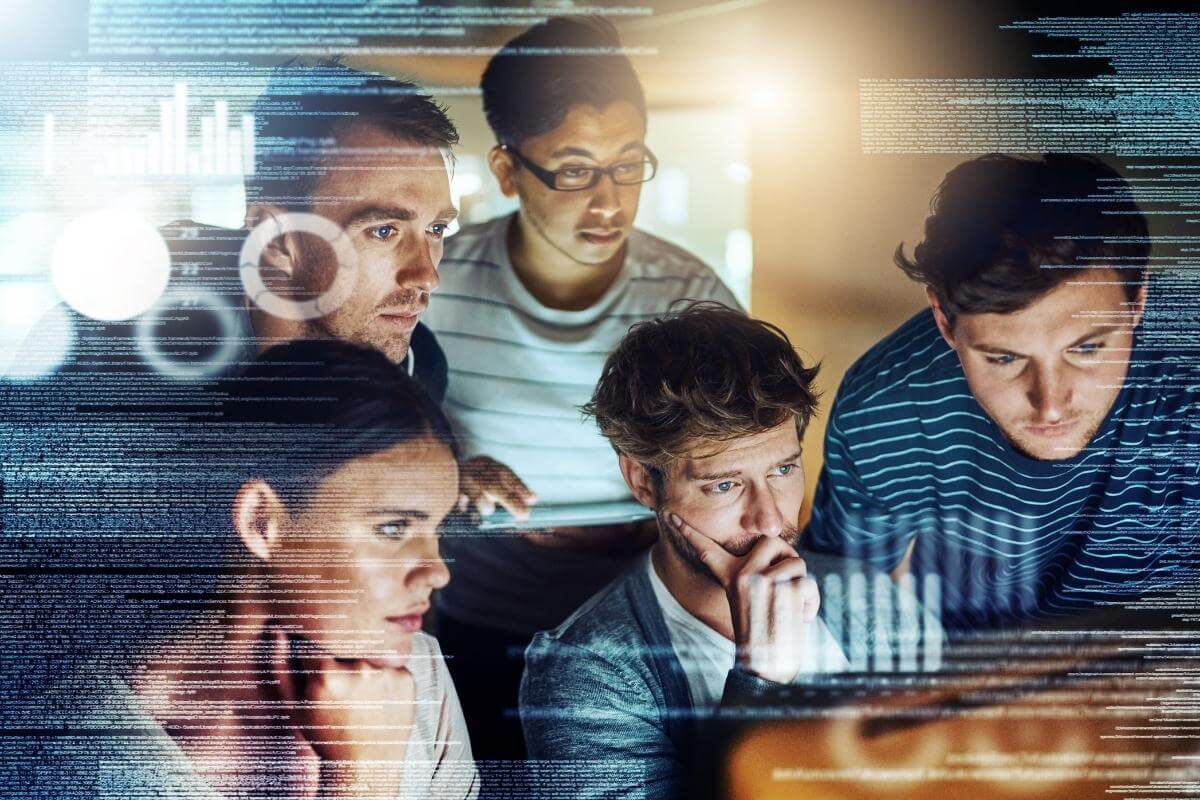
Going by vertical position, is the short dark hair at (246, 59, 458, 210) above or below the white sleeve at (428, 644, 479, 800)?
above

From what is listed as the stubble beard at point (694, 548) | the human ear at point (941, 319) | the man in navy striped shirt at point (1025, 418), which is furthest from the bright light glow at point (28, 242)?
the human ear at point (941, 319)

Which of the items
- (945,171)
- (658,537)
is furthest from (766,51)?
(658,537)

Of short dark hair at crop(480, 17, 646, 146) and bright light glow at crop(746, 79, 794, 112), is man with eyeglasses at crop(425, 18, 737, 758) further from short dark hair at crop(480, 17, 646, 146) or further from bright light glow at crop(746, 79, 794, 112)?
bright light glow at crop(746, 79, 794, 112)

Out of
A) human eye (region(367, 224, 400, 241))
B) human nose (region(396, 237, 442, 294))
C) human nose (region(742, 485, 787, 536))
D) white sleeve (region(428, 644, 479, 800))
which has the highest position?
human eye (region(367, 224, 400, 241))

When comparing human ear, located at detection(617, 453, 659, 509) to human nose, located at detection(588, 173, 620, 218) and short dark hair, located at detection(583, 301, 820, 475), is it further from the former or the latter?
human nose, located at detection(588, 173, 620, 218)

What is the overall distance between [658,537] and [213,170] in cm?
94

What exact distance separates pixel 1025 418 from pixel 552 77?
0.94 m

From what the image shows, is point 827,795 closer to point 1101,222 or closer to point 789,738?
point 789,738

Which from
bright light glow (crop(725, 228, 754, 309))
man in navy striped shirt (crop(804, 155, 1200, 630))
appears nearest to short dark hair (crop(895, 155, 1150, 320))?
man in navy striped shirt (crop(804, 155, 1200, 630))

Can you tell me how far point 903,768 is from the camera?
1335 millimetres

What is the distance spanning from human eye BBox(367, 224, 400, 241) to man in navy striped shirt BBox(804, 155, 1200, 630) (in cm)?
77

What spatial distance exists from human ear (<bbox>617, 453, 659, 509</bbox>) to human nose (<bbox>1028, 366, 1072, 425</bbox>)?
0.63 m

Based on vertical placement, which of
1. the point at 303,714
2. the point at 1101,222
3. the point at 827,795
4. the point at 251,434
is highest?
the point at 1101,222

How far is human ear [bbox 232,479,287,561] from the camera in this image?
51.8 inches
